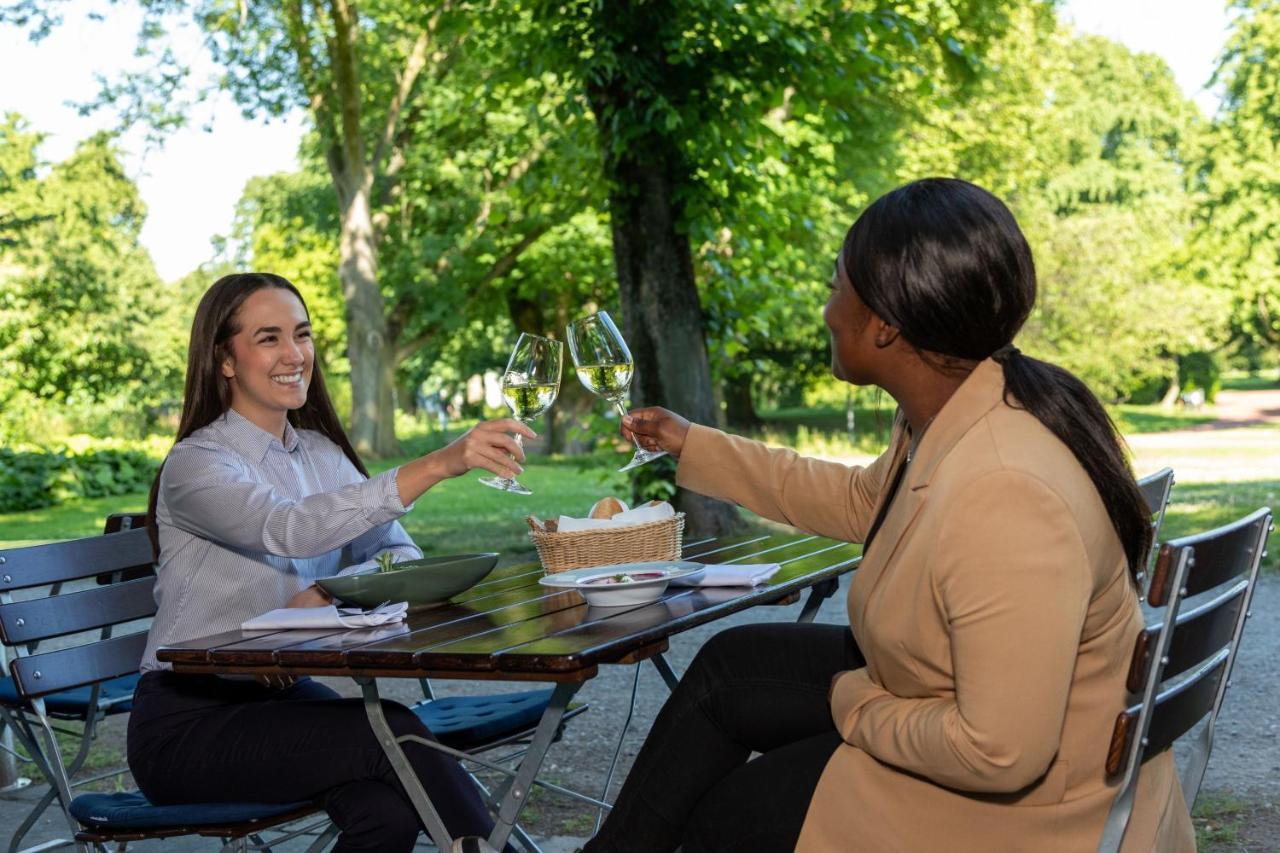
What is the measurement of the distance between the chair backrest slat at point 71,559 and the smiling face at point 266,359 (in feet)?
1.69

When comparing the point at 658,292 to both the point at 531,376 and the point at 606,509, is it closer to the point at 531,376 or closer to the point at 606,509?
the point at 606,509

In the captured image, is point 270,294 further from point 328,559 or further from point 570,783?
point 570,783

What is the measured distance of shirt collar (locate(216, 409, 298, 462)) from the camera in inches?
143

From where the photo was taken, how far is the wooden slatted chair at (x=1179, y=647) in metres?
2.17

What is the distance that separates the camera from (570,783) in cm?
559

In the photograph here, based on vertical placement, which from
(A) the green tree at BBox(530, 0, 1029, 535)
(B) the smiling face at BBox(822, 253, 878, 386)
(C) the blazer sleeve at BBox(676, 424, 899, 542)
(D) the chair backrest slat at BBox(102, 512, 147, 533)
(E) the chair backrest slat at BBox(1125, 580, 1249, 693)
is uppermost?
(A) the green tree at BBox(530, 0, 1029, 535)

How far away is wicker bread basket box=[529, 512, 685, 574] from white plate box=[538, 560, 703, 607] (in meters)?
0.12

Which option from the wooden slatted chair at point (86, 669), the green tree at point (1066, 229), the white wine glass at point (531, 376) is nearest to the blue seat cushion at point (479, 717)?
the wooden slatted chair at point (86, 669)

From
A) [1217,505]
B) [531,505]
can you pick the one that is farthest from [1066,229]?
[1217,505]

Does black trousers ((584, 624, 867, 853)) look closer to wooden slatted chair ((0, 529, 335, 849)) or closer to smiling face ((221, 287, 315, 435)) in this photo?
wooden slatted chair ((0, 529, 335, 849))

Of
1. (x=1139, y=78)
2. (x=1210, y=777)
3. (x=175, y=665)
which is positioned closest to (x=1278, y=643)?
(x=1210, y=777)

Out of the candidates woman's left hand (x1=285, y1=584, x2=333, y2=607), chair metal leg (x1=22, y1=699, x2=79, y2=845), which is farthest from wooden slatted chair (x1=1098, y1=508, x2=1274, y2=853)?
chair metal leg (x1=22, y1=699, x2=79, y2=845)

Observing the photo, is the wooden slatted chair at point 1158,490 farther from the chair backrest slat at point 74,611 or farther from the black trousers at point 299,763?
the chair backrest slat at point 74,611

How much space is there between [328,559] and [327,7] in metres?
22.4
